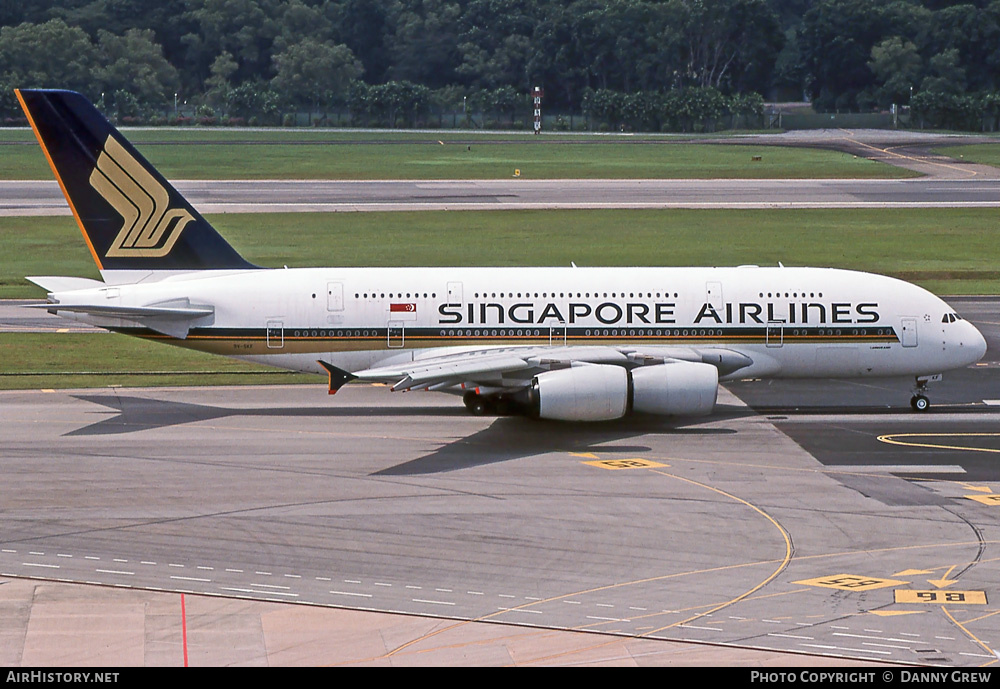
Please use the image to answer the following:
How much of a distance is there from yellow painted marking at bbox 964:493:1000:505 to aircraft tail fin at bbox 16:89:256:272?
2511 cm

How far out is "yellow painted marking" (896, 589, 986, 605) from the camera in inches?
1002

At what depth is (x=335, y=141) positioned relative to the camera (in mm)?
179875

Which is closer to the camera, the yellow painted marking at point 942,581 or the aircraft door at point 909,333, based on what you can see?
the yellow painted marking at point 942,581

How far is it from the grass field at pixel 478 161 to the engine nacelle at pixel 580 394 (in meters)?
93.9

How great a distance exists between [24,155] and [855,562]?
454 feet

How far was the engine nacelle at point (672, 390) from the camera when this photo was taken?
40031 millimetres

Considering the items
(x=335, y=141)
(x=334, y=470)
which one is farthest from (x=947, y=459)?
(x=335, y=141)

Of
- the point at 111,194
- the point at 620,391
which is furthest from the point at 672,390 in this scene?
the point at 111,194

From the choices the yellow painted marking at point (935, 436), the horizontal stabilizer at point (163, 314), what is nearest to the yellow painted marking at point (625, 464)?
the yellow painted marking at point (935, 436)

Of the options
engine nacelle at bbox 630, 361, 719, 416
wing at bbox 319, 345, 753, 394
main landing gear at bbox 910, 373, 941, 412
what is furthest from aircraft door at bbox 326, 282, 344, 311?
main landing gear at bbox 910, 373, 941, 412

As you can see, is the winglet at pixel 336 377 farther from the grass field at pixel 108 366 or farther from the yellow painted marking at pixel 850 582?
the yellow painted marking at pixel 850 582

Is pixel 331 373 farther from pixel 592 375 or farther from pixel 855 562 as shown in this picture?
pixel 855 562

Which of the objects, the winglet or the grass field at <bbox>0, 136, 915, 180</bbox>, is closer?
the winglet

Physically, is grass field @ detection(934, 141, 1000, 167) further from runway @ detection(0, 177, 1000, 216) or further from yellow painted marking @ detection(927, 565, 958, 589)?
yellow painted marking @ detection(927, 565, 958, 589)
